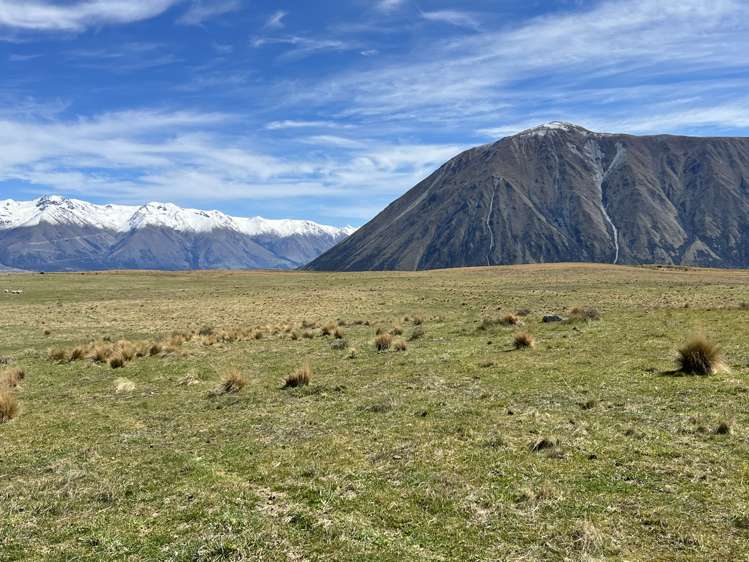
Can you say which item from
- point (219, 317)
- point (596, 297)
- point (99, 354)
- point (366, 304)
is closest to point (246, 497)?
point (99, 354)

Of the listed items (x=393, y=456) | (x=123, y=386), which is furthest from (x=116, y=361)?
(x=393, y=456)

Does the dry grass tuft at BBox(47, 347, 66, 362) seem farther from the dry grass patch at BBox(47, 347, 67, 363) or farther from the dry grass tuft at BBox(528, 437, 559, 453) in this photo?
the dry grass tuft at BBox(528, 437, 559, 453)

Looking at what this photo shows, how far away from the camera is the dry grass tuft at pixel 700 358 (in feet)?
60.6

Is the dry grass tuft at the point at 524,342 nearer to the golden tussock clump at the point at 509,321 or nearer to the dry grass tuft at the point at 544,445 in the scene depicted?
the golden tussock clump at the point at 509,321

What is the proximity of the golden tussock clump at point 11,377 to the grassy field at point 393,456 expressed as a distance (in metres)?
0.52

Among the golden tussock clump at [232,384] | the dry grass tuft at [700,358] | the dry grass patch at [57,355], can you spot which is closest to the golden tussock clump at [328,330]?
the golden tussock clump at [232,384]

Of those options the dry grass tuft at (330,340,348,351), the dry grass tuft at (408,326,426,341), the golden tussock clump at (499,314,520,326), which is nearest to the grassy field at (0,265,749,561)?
the dry grass tuft at (330,340,348,351)

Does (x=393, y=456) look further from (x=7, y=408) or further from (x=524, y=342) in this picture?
(x=524, y=342)

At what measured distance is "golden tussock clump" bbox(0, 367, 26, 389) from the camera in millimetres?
22094

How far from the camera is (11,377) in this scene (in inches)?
901

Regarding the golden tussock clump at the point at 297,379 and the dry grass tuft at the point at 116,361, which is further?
the dry grass tuft at the point at 116,361

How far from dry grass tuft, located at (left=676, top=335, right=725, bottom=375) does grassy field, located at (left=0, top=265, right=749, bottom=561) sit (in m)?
0.83

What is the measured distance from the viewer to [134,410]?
18531mm

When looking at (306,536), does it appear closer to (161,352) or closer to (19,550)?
(19,550)
